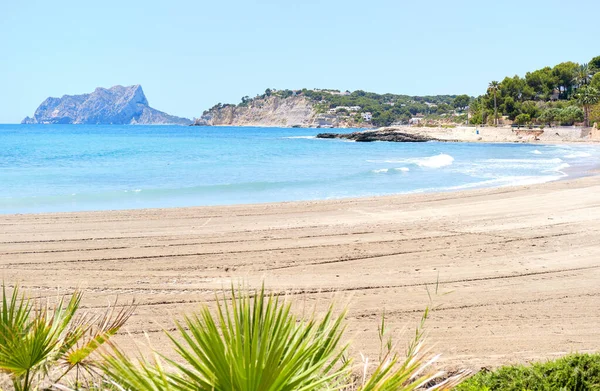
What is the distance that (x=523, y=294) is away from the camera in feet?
27.3

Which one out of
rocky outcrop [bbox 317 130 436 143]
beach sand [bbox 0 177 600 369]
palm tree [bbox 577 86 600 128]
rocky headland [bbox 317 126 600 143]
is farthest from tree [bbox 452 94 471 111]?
beach sand [bbox 0 177 600 369]

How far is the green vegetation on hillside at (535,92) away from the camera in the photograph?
95125 mm

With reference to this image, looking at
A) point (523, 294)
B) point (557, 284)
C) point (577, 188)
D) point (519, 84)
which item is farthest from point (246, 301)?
point (519, 84)

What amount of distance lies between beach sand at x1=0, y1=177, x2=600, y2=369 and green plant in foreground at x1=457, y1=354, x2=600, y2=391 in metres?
0.52

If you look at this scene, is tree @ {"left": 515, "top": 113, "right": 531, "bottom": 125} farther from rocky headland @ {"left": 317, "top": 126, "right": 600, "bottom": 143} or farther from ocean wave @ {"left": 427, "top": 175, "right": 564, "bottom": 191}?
ocean wave @ {"left": 427, "top": 175, "right": 564, "bottom": 191}

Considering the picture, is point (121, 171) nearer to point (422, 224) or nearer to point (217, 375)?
point (422, 224)

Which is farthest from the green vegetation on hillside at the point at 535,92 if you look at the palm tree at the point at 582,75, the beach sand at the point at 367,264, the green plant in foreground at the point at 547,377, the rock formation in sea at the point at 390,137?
the green plant in foreground at the point at 547,377

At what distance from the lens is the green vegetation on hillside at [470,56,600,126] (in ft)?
312

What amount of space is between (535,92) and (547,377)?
11217cm

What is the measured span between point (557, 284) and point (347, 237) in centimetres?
472

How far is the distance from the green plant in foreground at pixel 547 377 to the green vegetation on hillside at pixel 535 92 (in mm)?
92652

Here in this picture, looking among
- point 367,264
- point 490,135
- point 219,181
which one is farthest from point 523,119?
point 367,264

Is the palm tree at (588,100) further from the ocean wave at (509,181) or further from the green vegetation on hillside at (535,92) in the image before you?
the ocean wave at (509,181)

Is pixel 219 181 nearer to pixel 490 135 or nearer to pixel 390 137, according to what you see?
pixel 490 135
